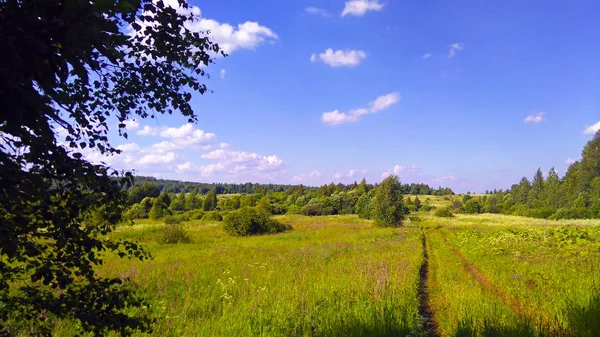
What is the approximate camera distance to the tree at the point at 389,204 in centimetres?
4241

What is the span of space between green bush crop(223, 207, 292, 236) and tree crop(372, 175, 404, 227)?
13.9 metres

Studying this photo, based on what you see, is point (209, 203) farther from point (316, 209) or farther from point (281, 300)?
point (281, 300)

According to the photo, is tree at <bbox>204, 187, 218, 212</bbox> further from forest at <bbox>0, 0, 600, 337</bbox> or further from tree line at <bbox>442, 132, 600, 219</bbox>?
forest at <bbox>0, 0, 600, 337</bbox>

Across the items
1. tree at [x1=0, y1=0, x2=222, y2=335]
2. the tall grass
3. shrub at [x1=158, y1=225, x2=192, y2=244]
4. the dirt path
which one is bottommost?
shrub at [x1=158, y1=225, x2=192, y2=244]

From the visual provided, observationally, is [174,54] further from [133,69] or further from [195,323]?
[195,323]

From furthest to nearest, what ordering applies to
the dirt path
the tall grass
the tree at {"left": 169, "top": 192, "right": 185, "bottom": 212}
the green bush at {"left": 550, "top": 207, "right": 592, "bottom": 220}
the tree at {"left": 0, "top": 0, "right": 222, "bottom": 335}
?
the tree at {"left": 169, "top": 192, "right": 185, "bottom": 212} → the green bush at {"left": 550, "top": 207, "right": 592, "bottom": 220} → the dirt path → the tall grass → the tree at {"left": 0, "top": 0, "right": 222, "bottom": 335}

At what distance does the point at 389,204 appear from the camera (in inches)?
1714

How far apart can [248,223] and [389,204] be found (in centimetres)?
1923

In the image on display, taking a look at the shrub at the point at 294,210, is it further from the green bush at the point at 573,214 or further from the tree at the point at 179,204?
the green bush at the point at 573,214

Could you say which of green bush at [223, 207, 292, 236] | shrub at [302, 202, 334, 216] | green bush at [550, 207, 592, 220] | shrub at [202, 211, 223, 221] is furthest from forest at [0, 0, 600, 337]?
shrub at [302, 202, 334, 216]

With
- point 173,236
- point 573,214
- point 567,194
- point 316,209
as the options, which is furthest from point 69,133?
point 567,194

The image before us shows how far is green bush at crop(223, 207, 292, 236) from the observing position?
34.2 meters

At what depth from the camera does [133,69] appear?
120 inches

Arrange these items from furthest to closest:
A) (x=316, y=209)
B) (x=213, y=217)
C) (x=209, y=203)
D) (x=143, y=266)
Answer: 1. (x=209, y=203)
2. (x=316, y=209)
3. (x=213, y=217)
4. (x=143, y=266)
